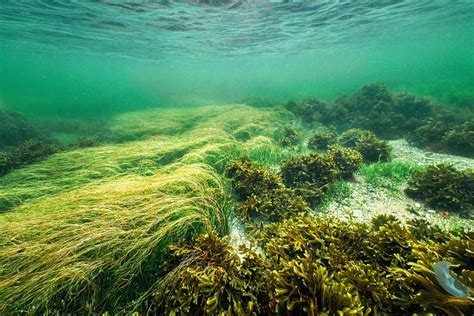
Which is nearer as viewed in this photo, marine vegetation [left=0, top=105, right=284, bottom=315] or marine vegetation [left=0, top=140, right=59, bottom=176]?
marine vegetation [left=0, top=105, right=284, bottom=315]

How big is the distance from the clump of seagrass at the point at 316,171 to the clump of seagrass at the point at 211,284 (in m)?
2.80

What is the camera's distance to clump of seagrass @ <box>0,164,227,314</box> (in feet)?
7.97

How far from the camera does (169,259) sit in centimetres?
298

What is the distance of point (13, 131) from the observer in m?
13.0

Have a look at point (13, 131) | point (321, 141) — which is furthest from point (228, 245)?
point (13, 131)

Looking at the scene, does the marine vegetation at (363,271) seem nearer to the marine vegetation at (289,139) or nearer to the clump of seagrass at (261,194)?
the clump of seagrass at (261,194)

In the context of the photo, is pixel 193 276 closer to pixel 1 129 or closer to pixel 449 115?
pixel 449 115

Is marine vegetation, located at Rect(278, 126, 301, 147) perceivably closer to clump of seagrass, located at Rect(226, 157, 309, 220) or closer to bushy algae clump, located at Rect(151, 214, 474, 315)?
clump of seagrass, located at Rect(226, 157, 309, 220)

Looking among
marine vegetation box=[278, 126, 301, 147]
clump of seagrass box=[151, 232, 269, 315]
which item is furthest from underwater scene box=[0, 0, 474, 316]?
marine vegetation box=[278, 126, 301, 147]

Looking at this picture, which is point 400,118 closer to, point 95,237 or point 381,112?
point 381,112

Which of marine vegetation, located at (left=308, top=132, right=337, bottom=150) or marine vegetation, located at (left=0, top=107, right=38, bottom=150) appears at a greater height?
marine vegetation, located at (left=0, top=107, right=38, bottom=150)

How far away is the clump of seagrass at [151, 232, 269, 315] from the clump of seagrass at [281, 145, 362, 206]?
280 centimetres

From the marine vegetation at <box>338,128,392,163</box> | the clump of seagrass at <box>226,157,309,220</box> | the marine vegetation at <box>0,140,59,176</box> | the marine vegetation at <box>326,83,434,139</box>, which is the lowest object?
the marine vegetation at <box>326,83,434,139</box>

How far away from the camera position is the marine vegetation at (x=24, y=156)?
252 inches
